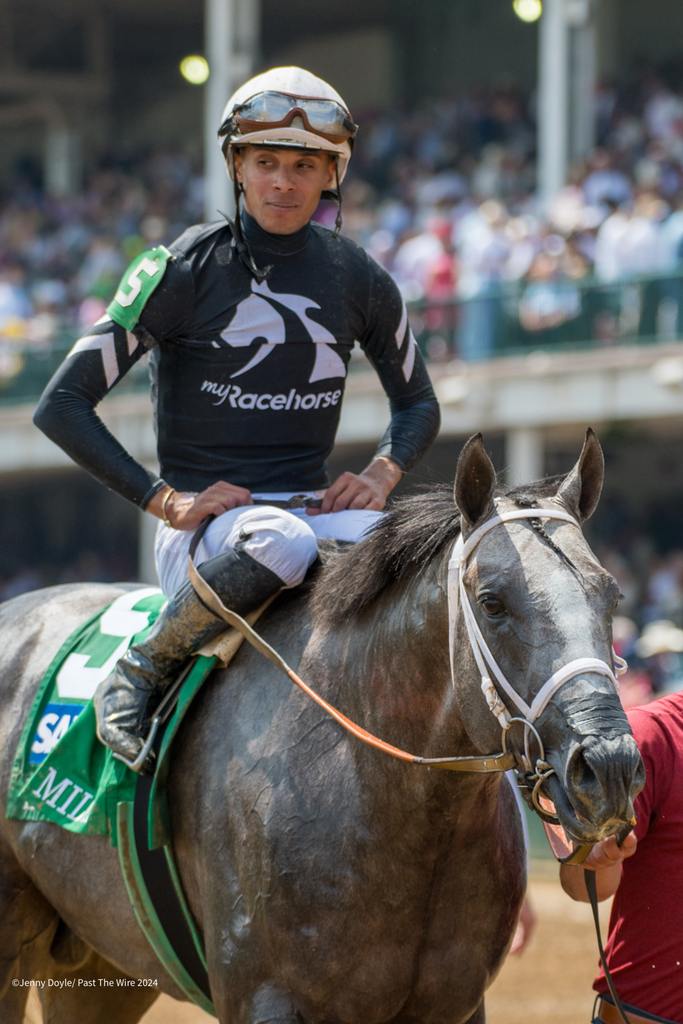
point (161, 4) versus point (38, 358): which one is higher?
point (161, 4)

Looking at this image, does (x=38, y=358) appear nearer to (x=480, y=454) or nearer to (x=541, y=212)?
(x=541, y=212)

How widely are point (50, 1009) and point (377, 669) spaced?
183 cm

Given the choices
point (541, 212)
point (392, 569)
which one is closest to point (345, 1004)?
point (392, 569)

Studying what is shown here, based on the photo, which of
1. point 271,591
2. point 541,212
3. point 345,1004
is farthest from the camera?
point 541,212

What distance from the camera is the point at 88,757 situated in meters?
4.48

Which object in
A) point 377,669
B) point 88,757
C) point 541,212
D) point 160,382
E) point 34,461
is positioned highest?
point 160,382

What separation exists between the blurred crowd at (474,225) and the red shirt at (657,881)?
996 cm

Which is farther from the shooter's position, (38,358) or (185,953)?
(38,358)

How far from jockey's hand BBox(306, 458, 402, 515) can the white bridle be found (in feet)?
2.76

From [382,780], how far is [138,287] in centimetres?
136

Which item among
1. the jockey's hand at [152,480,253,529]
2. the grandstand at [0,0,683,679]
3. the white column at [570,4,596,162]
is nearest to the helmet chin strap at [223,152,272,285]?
the jockey's hand at [152,480,253,529]

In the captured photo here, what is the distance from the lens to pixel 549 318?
48.8ft

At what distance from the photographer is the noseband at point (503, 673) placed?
3256mm

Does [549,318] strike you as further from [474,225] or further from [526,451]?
[526,451]
